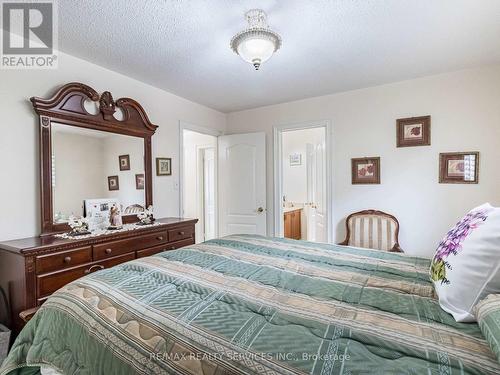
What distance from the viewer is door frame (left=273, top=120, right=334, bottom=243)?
11.0 feet

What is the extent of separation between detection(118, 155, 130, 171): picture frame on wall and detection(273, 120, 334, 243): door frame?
77.1 inches

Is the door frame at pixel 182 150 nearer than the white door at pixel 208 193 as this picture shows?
Yes

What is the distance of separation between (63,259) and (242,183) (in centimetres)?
250

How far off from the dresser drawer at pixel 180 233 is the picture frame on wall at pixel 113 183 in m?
0.70

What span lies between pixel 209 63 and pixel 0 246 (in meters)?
2.18

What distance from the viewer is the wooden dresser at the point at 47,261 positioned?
169cm

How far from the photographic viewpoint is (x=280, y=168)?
3.76 meters

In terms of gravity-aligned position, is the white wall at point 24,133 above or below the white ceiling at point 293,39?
below

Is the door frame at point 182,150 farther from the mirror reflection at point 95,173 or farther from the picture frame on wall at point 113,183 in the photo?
the picture frame on wall at point 113,183

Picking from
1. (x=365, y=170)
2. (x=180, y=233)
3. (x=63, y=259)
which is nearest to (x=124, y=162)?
(x=180, y=233)

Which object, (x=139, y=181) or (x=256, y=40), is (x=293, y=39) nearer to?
(x=256, y=40)

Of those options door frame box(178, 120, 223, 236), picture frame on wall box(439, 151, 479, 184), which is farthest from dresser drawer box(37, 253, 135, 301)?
picture frame on wall box(439, 151, 479, 184)

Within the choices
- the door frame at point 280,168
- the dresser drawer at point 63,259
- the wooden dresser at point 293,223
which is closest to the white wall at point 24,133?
the dresser drawer at point 63,259

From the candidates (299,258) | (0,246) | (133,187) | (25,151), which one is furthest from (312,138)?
(0,246)
